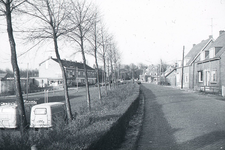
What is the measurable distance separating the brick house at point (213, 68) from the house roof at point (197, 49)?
150 inches

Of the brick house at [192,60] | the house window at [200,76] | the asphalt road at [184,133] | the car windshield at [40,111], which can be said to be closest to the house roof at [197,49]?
the brick house at [192,60]

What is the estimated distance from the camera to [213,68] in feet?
92.6

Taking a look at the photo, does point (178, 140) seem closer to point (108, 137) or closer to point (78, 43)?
point (108, 137)

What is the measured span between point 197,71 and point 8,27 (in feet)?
104

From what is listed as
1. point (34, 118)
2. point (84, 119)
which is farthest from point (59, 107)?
point (84, 119)

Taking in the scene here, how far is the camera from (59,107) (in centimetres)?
1209

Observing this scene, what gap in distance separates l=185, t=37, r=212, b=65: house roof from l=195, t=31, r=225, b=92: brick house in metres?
3.82

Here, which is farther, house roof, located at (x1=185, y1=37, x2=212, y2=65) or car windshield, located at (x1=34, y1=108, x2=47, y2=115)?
house roof, located at (x1=185, y1=37, x2=212, y2=65)

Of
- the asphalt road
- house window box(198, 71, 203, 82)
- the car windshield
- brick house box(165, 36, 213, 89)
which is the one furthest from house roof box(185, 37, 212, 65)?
the car windshield

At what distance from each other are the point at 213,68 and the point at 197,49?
12512 mm

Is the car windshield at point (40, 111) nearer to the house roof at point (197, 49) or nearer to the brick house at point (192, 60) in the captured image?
the brick house at point (192, 60)

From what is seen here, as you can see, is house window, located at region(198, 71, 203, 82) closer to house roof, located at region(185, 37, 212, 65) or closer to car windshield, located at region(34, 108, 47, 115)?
house roof, located at region(185, 37, 212, 65)

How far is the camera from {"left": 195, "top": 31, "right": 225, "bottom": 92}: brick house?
25.7m

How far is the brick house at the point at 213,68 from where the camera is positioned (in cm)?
2572
